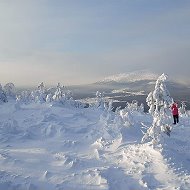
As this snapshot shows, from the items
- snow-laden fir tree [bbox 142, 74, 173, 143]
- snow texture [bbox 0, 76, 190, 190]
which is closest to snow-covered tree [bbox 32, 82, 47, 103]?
snow texture [bbox 0, 76, 190, 190]

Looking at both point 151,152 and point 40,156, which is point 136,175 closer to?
point 151,152

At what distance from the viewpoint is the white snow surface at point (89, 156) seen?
18.0 metres

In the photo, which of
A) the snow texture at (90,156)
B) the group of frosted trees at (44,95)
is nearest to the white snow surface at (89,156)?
the snow texture at (90,156)

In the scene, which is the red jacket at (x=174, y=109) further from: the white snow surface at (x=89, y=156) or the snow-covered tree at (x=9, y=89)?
the snow-covered tree at (x=9, y=89)

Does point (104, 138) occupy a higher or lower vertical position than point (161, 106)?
lower

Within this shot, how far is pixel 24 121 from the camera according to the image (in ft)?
98.2

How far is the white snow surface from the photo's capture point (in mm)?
17984

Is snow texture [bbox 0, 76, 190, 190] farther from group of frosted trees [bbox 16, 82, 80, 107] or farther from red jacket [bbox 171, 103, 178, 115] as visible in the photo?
group of frosted trees [bbox 16, 82, 80, 107]

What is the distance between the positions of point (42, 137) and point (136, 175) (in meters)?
9.84

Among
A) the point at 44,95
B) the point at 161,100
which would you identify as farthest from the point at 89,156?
the point at 44,95

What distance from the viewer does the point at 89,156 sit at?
21.8 meters

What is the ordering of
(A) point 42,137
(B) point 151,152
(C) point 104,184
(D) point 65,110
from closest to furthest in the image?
1. (C) point 104,184
2. (B) point 151,152
3. (A) point 42,137
4. (D) point 65,110

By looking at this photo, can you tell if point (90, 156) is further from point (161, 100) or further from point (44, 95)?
point (44, 95)

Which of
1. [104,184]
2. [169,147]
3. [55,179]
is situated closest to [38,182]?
[55,179]
